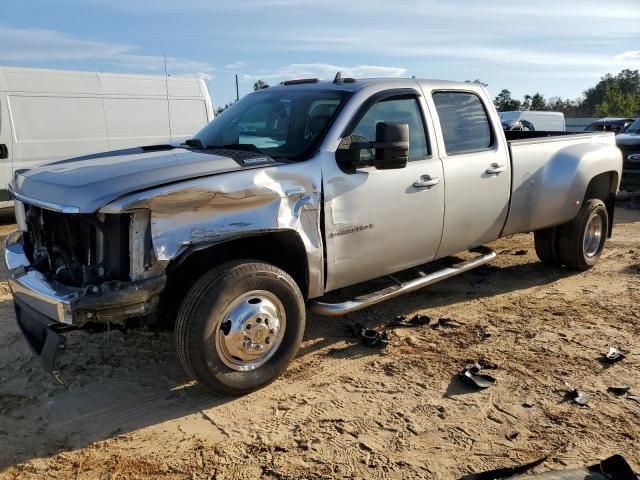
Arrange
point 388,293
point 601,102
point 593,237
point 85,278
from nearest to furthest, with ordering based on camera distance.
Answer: point 85,278
point 388,293
point 593,237
point 601,102

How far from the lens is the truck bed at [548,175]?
5422 millimetres

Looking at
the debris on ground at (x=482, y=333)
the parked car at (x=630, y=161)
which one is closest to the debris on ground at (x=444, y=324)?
the debris on ground at (x=482, y=333)

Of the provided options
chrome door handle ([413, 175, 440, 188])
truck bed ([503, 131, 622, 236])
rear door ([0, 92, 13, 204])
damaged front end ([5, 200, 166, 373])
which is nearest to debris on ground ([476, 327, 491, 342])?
truck bed ([503, 131, 622, 236])

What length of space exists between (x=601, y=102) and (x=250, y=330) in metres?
56.7

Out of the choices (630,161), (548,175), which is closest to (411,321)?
(548,175)

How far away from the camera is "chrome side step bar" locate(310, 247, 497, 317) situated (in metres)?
4.04

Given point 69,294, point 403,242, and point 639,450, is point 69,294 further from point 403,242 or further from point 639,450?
point 639,450

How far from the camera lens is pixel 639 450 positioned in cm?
311

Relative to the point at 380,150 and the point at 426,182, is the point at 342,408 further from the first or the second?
the point at 426,182

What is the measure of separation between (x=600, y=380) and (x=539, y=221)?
215cm

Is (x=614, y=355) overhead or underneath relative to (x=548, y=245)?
underneath

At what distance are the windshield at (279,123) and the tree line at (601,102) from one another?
111 feet

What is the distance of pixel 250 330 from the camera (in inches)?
140

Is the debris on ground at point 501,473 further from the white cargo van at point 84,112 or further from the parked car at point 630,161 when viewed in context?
the parked car at point 630,161
